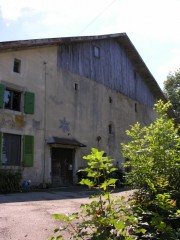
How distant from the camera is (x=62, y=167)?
16453 mm

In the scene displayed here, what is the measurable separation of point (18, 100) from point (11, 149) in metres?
2.44

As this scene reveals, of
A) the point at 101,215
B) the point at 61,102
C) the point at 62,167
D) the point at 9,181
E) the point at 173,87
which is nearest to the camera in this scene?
the point at 101,215

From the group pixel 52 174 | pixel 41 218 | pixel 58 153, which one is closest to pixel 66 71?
pixel 58 153

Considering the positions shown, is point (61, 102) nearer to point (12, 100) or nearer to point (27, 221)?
point (12, 100)

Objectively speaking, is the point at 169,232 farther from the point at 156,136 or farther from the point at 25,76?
the point at 25,76

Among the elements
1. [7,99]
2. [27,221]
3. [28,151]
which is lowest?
[27,221]

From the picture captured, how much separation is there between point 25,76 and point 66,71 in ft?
9.86

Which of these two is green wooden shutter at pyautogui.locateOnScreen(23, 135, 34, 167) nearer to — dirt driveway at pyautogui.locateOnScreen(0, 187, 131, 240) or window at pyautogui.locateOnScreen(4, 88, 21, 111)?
window at pyautogui.locateOnScreen(4, 88, 21, 111)

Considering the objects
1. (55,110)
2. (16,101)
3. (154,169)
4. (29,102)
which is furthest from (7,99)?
(154,169)

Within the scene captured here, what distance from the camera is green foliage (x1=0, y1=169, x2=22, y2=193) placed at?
12.6 meters

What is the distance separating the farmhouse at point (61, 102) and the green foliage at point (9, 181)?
57 centimetres

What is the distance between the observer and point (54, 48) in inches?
664

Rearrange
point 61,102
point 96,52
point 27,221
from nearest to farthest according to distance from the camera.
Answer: point 27,221 < point 61,102 < point 96,52

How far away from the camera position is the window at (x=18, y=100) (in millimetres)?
14367
